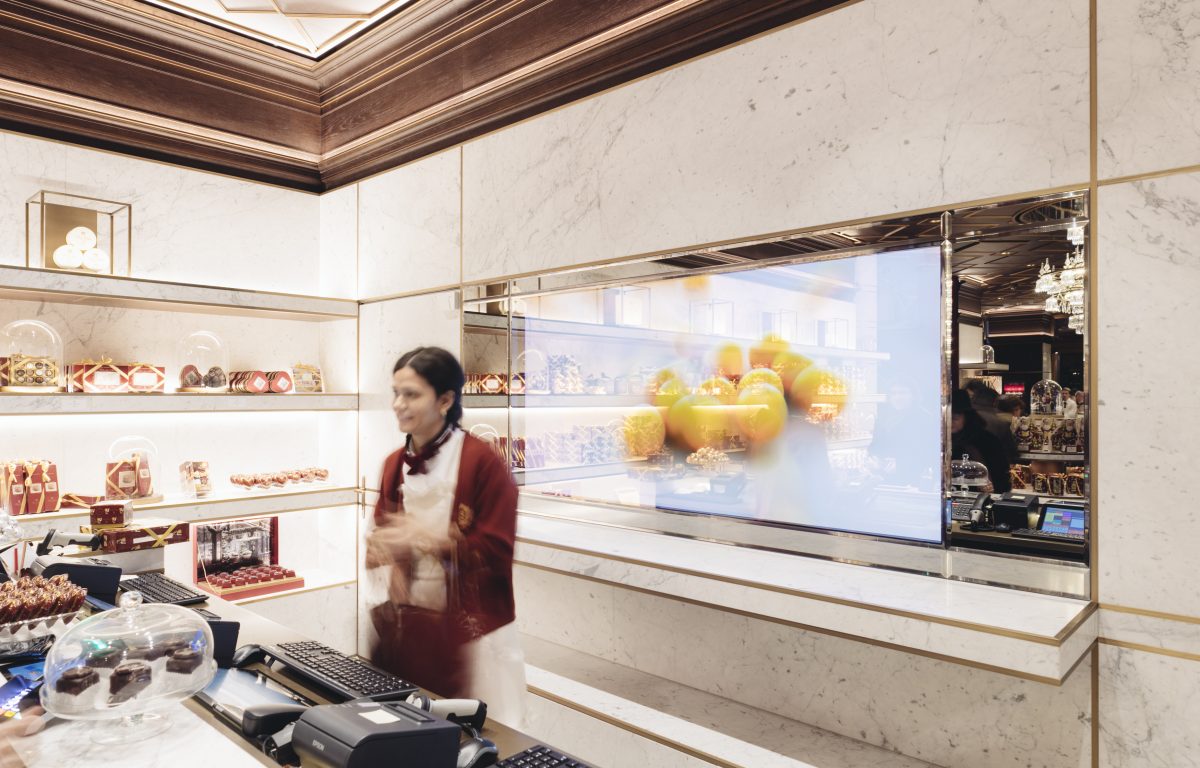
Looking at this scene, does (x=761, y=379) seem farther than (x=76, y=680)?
Yes

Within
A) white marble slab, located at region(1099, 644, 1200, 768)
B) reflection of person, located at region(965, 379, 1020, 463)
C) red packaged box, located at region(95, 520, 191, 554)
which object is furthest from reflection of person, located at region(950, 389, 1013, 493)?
red packaged box, located at region(95, 520, 191, 554)

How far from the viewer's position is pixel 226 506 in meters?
3.88

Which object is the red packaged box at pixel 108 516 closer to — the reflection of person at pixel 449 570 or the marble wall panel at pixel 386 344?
the reflection of person at pixel 449 570

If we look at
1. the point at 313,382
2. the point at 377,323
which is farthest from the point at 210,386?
the point at 377,323

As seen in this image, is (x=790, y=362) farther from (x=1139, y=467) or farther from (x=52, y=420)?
(x=52, y=420)

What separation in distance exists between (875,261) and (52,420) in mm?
3891

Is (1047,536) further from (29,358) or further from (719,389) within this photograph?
(29,358)

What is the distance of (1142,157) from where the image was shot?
1.80 meters

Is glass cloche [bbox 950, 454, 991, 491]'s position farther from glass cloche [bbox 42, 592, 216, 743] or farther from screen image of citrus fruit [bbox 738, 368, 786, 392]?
glass cloche [bbox 42, 592, 216, 743]

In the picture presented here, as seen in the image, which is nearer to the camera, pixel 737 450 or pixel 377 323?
pixel 737 450

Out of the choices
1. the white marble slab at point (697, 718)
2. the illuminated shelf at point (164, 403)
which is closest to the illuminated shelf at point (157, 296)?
the illuminated shelf at point (164, 403)

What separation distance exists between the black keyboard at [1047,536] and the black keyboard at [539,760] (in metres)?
1.45

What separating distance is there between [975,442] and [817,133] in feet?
3.53

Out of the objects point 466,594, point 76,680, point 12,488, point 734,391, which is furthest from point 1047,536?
point 12,488
